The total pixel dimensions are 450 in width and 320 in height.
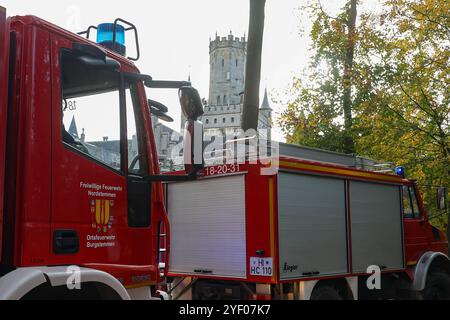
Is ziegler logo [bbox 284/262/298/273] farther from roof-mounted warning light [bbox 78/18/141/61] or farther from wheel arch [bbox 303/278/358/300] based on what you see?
roof-mounted warning light [bbox 78/18/141/61]

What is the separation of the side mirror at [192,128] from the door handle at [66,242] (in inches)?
39.8

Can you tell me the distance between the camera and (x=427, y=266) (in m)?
8.20

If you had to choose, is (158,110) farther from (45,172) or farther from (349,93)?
(349,93)

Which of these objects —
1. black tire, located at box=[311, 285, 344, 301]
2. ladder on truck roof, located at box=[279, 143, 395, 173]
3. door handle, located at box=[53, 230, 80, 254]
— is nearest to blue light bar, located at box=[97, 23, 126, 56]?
door handle, located at box=[53, 230, 80, 254]

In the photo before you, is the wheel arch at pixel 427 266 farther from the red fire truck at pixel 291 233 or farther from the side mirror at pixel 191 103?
the side mirror at pixel 191 103

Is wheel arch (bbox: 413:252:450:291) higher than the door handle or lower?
lower

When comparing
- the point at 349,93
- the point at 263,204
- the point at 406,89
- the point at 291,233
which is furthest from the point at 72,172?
the point at 349,93

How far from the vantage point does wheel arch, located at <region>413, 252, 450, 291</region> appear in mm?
8078

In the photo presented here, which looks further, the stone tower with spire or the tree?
the stone tower with spire

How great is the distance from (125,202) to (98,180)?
0.34 m

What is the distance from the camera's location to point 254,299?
227 inches

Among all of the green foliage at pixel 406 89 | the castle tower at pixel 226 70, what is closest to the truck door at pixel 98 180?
the green foliage at pixel 406 89

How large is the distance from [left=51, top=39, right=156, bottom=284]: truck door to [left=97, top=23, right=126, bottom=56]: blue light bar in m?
0.43

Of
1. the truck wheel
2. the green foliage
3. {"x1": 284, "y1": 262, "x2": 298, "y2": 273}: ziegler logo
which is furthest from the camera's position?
the green foliage
